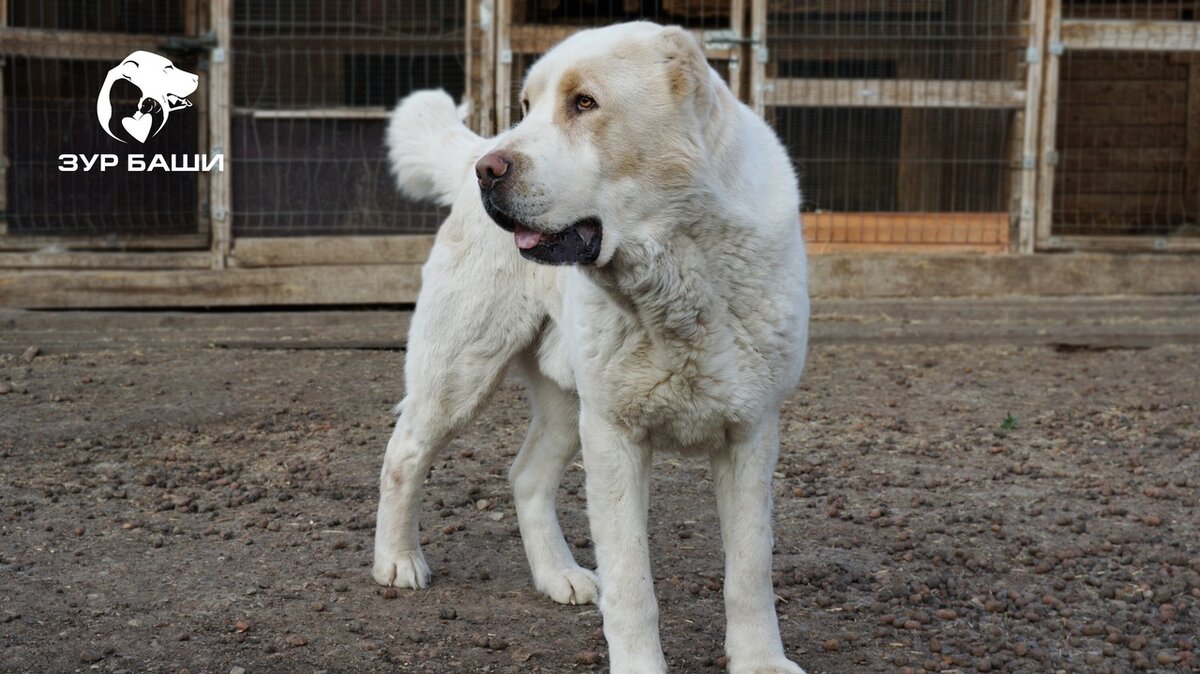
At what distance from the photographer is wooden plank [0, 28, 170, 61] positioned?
753cm

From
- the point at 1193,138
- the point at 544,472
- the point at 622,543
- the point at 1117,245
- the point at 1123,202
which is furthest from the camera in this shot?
the point at 1123,202

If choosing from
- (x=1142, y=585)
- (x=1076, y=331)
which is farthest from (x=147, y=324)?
(x=1142, y=585)

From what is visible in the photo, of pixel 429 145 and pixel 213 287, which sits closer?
pixel 429 145

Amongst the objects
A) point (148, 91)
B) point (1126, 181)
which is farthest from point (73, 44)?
point (1126, 181)

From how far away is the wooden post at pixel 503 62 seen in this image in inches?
308

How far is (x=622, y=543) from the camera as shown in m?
2.91

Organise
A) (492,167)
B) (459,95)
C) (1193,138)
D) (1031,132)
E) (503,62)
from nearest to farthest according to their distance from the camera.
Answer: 1. (492,167)
2. (503,62)
3. (459,95)
4. (1031,132)
5. (1193,138)

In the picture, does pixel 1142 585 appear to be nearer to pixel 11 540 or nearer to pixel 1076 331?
pixel 11 540

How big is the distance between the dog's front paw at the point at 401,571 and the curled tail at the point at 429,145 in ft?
3.38

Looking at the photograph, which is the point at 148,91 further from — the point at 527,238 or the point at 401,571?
the point at 527,238

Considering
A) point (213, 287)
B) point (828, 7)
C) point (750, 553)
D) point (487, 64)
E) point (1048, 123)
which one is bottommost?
point (213, 287)

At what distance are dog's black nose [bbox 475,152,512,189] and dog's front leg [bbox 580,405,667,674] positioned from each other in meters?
0.61

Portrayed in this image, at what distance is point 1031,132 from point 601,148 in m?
6.12

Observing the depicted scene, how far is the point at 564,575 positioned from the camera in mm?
3584
